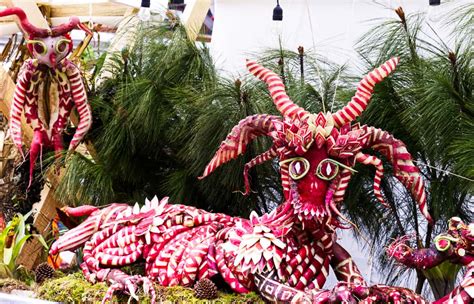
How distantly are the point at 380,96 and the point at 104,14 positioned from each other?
1.26m

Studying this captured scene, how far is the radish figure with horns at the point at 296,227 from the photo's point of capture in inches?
57.9

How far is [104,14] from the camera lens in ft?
8.92

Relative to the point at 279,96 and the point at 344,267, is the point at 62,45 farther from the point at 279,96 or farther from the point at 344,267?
the point at 344,267

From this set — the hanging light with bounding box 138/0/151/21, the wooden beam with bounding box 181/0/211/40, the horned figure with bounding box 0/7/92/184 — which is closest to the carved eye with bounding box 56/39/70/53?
the horned figure with bounding box 0/7/92/184

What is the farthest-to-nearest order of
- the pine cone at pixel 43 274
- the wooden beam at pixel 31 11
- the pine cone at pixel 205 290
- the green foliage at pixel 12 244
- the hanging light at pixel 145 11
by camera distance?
the wooden beam at pixel 31 11 → the hanging light at pixel 145 11 → the green foliage at pixel 12 244 → the pine cone at pixel 43 274 → the pine cone at pixel 205 290

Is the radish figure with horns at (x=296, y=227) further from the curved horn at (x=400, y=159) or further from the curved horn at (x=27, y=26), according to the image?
the curved horn at (x=27, y=26)

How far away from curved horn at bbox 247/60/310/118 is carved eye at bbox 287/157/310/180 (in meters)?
0.09

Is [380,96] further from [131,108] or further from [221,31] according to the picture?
[221,31]

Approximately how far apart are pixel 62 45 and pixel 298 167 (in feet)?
2.72

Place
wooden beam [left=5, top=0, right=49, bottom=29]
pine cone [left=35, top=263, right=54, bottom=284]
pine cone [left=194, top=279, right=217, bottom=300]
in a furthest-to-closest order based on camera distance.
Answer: wooden beam [left=5, top=0, right=49, bottom=29]
pine cone [left=35, top=263, right=54, bottom=284]
pine cone [left=194, top=279, right=217, bottom=300]

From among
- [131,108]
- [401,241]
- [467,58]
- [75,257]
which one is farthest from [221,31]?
[401,241]

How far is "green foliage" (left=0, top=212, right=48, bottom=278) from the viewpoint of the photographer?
2.01 metres

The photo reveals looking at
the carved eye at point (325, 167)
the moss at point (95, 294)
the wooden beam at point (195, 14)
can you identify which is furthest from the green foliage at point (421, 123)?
the wooden beam at point (195, 14)

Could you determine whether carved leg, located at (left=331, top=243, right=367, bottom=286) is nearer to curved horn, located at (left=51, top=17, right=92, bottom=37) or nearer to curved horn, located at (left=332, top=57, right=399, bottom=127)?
curved horn, located at (left=332, top=57, right=399, bottom=127)
